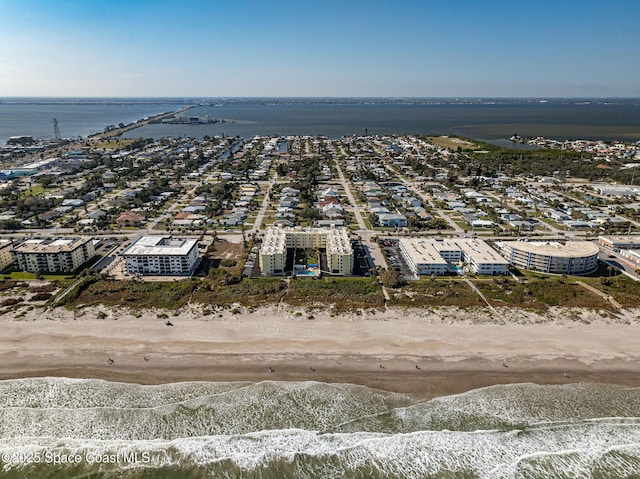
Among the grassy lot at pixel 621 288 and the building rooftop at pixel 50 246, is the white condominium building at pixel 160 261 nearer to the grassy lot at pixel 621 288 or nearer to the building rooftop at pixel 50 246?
the building rooftop at pixel 50 246

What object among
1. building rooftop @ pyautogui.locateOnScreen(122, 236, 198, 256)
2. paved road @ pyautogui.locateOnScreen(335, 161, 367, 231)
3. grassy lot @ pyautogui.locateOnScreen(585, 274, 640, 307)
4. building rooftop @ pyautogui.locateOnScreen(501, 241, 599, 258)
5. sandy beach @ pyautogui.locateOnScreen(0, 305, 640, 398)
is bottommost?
sandy beach @ pyautogui.locateOnScreen(0, 305, 640, 398)

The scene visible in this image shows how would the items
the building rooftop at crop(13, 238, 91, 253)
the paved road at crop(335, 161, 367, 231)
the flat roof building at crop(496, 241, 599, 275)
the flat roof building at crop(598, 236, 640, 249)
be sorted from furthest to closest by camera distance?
the paved road at crop(335, 161, 367, 231) → the flat roof building at crop(598, 236, 640, 249) → the building rooftop at crop(13, 238, 91, 253) → the flat roof building at crop(496, 241, 599, 275)

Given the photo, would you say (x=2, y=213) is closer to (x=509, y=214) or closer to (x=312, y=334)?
(x=312, y=334)

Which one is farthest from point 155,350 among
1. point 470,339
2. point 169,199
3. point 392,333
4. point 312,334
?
point 169,199

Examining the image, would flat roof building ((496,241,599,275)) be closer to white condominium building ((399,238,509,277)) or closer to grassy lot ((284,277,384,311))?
white condominium building ((399,238,509,277))

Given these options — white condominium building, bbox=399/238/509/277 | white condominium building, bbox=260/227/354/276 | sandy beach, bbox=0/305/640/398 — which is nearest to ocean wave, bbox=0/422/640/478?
sandy beach, bbox=0/305/640/398

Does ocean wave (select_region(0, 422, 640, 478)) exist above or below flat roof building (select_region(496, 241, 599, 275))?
below
